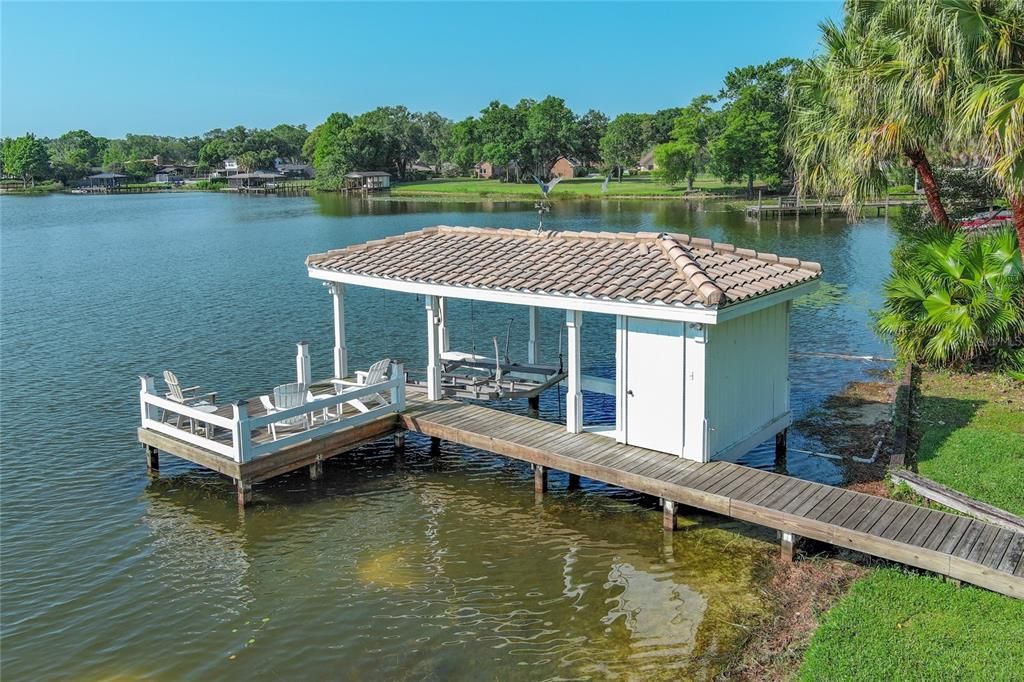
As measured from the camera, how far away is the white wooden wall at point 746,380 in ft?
41.7

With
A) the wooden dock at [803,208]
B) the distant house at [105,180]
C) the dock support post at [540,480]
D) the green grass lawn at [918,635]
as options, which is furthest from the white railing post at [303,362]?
the distant house at [105,180]

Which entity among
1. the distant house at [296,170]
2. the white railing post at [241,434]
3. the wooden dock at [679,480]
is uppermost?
the distant house at [296,170]

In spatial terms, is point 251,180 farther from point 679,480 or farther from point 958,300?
point 679,480

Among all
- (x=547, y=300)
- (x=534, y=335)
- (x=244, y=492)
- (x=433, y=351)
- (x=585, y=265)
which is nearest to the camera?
(x=547, y=300)

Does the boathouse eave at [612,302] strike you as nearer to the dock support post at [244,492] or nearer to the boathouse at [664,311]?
the boathouse at [664,311]

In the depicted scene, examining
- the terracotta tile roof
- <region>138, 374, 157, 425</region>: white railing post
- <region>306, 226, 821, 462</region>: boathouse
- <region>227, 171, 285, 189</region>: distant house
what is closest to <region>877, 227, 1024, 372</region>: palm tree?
the terracotta tile roof

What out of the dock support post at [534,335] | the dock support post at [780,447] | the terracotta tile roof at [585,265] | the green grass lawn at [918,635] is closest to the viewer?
the green grass lawn at [918,635]

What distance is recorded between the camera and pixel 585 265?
14.3 meters

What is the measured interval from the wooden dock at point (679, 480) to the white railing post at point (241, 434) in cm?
4

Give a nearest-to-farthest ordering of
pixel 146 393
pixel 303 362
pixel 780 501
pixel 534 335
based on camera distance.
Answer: pixel 780 501 < pixel 146 393 < pixel 303 362 < pixel 534 335

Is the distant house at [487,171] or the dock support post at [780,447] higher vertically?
the distant house at [487,171]

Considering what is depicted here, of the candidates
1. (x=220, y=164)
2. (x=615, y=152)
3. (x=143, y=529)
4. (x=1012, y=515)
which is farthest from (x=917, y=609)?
(x=220, y=164)

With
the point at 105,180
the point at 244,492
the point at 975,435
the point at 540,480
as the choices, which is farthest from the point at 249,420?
the point at 105,180

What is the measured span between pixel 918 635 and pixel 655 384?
17.3ft
